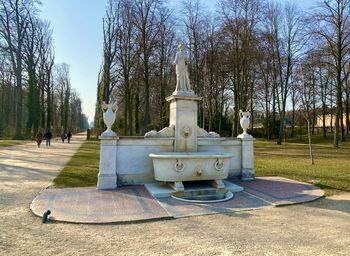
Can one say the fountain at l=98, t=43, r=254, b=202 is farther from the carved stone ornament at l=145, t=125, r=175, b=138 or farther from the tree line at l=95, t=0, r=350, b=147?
the tree line at l=95, t=0, r=350, b=147

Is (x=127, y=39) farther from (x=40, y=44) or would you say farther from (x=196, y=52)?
(x=40, y=44)

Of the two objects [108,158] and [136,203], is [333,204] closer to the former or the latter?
[136,203]

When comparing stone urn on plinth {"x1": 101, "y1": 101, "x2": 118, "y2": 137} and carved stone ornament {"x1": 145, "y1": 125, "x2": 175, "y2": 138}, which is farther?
carved stone ornament {"x1": 145, "y1": 125, "x2": 175, "y2": 138}

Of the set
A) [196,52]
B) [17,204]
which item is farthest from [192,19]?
[17,204]

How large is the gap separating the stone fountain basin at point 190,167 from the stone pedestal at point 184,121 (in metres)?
1.52

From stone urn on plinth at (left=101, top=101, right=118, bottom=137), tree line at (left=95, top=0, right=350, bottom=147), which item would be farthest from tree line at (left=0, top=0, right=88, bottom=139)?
stone urn on plinth at (left=101, top=101, right=118, bottom=137)

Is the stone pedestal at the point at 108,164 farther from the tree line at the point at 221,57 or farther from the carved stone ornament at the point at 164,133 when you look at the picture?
the tree line at the point at 221,57

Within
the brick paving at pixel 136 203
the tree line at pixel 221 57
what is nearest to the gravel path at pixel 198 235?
the brick paving at pixel 136 203

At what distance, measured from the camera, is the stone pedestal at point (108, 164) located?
8611 mm

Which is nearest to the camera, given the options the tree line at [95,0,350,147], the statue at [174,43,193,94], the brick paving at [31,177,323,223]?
the brick paving at [31,177,323,223]

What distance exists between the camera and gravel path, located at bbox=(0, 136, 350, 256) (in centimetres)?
428

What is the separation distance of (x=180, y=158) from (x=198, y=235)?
125 inches

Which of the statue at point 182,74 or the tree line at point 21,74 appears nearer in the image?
the statue at point 182,74

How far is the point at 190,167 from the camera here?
8.04 meters
